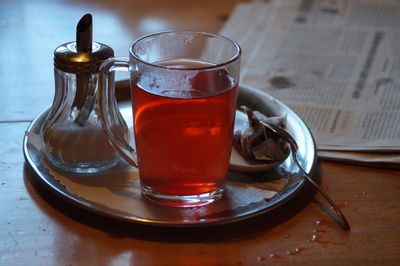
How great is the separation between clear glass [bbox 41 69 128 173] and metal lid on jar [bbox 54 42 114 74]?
0.04ft

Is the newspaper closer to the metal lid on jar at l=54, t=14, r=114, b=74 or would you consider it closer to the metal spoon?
the metal spoon

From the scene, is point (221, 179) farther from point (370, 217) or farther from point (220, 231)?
point (370, 217)

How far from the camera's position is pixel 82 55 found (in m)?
0.61

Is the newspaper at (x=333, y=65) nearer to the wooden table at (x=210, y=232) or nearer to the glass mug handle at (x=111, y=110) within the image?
the wooden table at (x=210, y=232)

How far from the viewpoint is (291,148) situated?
2.15 ft

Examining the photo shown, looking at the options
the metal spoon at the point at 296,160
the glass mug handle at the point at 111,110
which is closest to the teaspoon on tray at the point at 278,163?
the metal spoon at the point at 296,160

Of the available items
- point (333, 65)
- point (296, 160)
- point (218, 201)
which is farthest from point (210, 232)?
point (333, 65)

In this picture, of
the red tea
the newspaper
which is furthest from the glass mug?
the newspaper

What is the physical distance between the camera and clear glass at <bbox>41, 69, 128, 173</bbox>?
63 centimetres

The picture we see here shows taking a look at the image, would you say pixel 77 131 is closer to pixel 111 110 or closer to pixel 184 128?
pixel 111 110

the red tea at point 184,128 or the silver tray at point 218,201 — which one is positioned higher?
the red tea at point 184,128

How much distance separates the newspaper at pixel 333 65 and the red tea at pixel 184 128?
0.61 feet

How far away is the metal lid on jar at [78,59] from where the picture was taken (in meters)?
0.60

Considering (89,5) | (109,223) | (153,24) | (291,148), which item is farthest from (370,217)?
(89,5)
